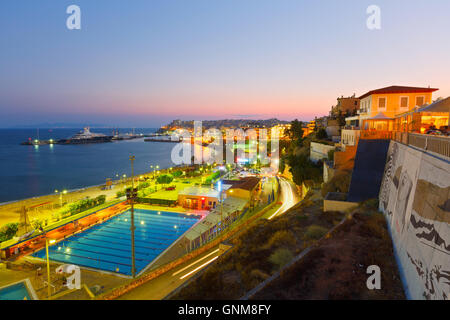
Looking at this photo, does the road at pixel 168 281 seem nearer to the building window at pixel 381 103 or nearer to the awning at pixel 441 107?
the awning at pixel 441 107

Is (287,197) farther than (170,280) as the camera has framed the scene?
Yes

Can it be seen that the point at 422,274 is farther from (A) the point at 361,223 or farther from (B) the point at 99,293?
(B) the point at 99,293

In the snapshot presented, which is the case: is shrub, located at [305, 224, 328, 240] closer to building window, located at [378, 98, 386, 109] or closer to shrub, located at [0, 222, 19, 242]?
building window, located at [378, 98, 386, 109]

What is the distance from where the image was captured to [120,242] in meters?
18.2

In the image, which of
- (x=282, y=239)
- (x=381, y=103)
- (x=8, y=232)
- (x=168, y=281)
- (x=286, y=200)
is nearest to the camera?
(x=282, y=239)

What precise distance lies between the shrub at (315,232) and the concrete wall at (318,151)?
14797 millimetres

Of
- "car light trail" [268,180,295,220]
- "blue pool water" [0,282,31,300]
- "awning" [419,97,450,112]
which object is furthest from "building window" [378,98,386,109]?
"blue pool water" [0,282,31,300]

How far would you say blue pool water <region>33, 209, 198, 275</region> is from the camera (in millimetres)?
15648

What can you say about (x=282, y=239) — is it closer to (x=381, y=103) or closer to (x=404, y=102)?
(x=381, y=103)

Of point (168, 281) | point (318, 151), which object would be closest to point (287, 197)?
point (318, 151)

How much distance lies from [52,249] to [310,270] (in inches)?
693

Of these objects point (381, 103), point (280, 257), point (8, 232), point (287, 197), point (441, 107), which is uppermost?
point (381, 103)

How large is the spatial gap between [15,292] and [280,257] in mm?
12733

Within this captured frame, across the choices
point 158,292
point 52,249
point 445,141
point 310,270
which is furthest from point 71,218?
point 445,141
